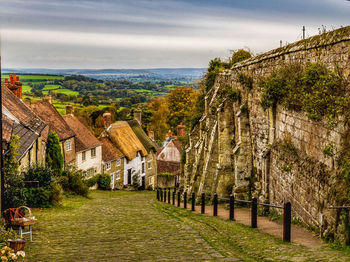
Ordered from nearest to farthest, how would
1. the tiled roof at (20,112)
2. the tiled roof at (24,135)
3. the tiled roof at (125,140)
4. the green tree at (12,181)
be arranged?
the green tree at (12,181)
the tiled roof at (24,135)
the tiled roof at (20,112)
the tiled roof at (125,140)

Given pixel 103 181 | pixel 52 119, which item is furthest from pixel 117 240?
pixel 103 181

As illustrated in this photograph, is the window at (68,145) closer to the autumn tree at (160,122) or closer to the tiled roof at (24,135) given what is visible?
the tiled roof at (24,135)

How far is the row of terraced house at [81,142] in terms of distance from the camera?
71.9 ft

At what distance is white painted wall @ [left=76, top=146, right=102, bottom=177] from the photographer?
3853cm

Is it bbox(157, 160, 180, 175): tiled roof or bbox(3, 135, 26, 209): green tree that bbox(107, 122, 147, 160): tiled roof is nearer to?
bbox(157, 160, 180, 175): tiled roof

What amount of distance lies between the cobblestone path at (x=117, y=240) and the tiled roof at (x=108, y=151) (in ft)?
95.2

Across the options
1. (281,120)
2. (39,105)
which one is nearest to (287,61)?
(281,120)

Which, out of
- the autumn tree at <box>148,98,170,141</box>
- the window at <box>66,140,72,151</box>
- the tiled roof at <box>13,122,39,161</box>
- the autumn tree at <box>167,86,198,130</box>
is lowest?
the window at <box>66,140,72,151</box>

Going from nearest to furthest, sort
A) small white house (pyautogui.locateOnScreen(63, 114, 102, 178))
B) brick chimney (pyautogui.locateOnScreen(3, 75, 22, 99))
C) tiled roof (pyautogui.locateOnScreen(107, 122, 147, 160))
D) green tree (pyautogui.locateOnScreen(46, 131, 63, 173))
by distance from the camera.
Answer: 1. brick chimney (pyautogui.locateOnScreen(3, 75, 22, 99))
2. green tree (pyautogui.locateOnScreen(46, 131, 63, 173))
3. small white house (pyautogui.locateOnScreen(63, 114, 102, 178))
4. tiled roof (pyautogui.locateOnScreen(107, 122, 147, 160))

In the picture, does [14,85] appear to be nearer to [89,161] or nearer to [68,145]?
[68,145]

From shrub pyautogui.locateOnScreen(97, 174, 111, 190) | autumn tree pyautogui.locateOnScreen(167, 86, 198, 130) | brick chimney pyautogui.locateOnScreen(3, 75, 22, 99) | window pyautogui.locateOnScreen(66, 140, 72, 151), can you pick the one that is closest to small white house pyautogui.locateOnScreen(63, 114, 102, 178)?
shrub pyautogui.locateOnScreen(97, 174, 111, 190)

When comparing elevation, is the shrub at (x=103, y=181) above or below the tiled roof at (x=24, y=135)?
below

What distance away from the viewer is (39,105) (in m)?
34.9

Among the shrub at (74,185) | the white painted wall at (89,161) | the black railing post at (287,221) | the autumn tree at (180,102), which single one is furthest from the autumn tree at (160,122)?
the black railing post at (287,221)
